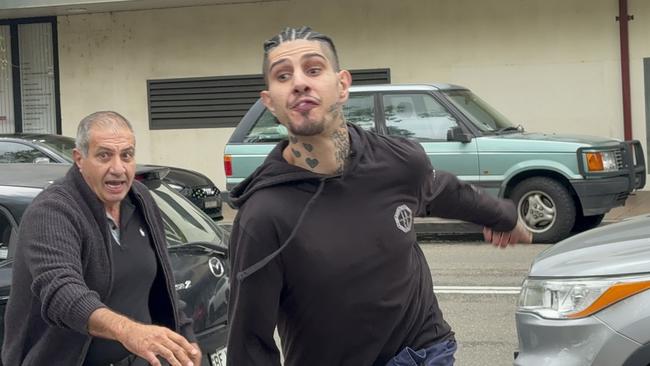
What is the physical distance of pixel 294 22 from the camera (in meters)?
16.9

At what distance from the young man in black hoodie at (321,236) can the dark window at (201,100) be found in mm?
14616

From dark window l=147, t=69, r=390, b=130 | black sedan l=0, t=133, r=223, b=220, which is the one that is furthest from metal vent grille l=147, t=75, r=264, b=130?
black sedan l=0, t=133, r=223, b=220

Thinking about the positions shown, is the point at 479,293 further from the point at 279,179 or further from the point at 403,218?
the point at 279,179

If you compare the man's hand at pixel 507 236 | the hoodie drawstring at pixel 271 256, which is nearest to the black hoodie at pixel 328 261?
the hoodie drawstring at pixel 271 256

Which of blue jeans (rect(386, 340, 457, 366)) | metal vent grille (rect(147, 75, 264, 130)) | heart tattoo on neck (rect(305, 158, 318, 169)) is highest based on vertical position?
metal vent grille (rect(147, 75, 264, 130))

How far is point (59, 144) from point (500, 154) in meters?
5.64

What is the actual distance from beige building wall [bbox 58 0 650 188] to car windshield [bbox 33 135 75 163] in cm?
503

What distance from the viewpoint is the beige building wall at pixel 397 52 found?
15.5 metres

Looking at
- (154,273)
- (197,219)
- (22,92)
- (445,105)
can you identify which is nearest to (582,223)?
(445,105)

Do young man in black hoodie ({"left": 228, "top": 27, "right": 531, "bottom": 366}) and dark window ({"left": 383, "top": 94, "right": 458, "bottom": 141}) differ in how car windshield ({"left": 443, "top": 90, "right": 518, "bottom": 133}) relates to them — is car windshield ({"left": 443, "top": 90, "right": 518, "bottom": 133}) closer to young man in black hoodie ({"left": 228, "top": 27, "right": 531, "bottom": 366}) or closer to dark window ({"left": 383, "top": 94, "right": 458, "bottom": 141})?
dark window ({"left": 383, "top": 94, "right": 458, "bottom": 141})

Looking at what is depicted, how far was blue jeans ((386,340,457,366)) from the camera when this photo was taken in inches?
94.8

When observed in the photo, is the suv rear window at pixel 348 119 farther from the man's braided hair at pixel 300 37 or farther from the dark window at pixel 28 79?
the man's braided hair at pixel 300 37

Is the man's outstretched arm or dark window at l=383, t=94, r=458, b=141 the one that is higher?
dark window at l=383, t=94, r=458, b=141

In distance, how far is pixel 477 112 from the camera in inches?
460
